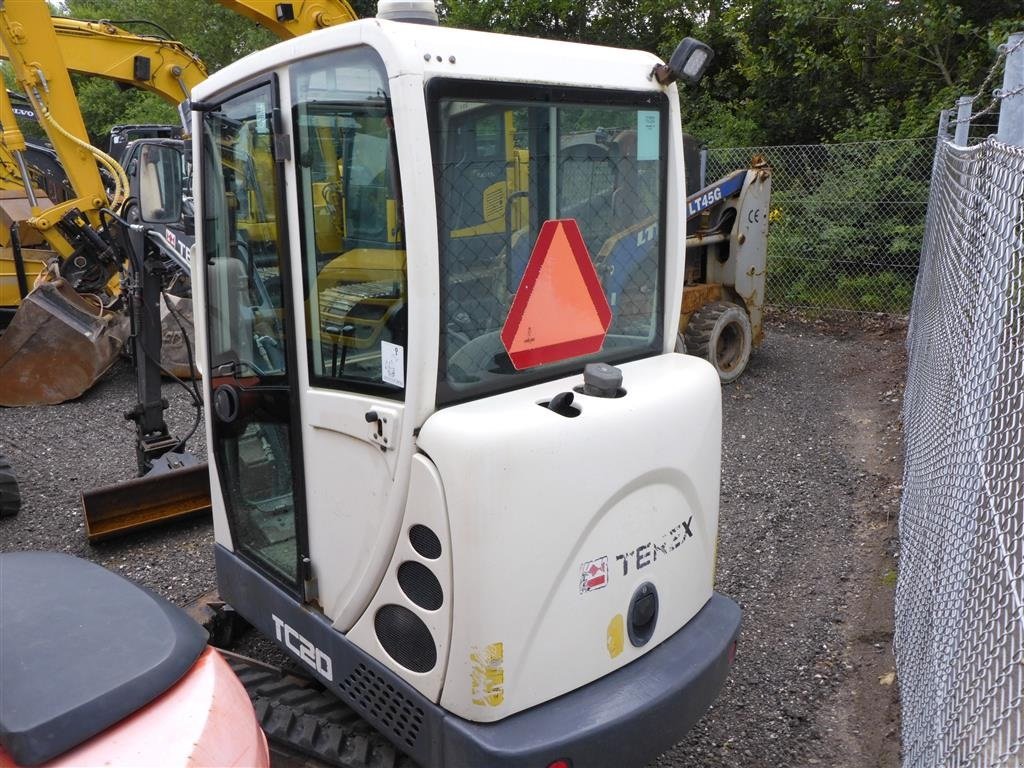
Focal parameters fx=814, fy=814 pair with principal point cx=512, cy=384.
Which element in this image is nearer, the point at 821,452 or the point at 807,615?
the point at 807,615

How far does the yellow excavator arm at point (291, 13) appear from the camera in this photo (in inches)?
254

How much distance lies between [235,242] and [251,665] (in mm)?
1481

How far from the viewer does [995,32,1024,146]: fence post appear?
273 cm

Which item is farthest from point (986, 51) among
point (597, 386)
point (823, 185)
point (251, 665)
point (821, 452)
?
point (251, 665)

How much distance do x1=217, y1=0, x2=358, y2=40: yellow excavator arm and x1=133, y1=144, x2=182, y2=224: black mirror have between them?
3613 millimetres

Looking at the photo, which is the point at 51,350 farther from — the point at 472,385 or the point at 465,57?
the point at 465,57

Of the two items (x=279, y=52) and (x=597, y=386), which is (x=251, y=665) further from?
(x=279, y=52)

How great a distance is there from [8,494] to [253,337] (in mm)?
3141

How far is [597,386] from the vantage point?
7.61ft

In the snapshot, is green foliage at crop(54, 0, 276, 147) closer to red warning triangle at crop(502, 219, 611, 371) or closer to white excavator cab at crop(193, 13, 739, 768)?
white excavator cab at crop(193, 13, 739, 768)

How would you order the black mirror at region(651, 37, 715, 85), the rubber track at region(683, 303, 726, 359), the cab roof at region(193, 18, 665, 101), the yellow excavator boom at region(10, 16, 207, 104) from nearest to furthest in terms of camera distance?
1. the cab roof at region(193, 18, 665, 101)
2. the black mirror at region(651, 37, 715, 85)
3. the rubber track at region(683, 303, 726, 359)
4. the yellow excavator boom at region(10, 16, 207, 104)

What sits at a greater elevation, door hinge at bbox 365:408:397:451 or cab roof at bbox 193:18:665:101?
cab roof at bbox 193:18:665:101

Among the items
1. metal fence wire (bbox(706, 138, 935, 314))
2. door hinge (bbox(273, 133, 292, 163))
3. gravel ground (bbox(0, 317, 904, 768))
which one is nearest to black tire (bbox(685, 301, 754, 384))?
gravel ground (bbox(0, 317, 904, 768))

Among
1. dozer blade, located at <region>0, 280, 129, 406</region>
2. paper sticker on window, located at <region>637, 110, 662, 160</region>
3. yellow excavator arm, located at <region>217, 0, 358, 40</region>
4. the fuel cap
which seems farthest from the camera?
dozer blade, located at <region>0, 280, 129, 406</region>
